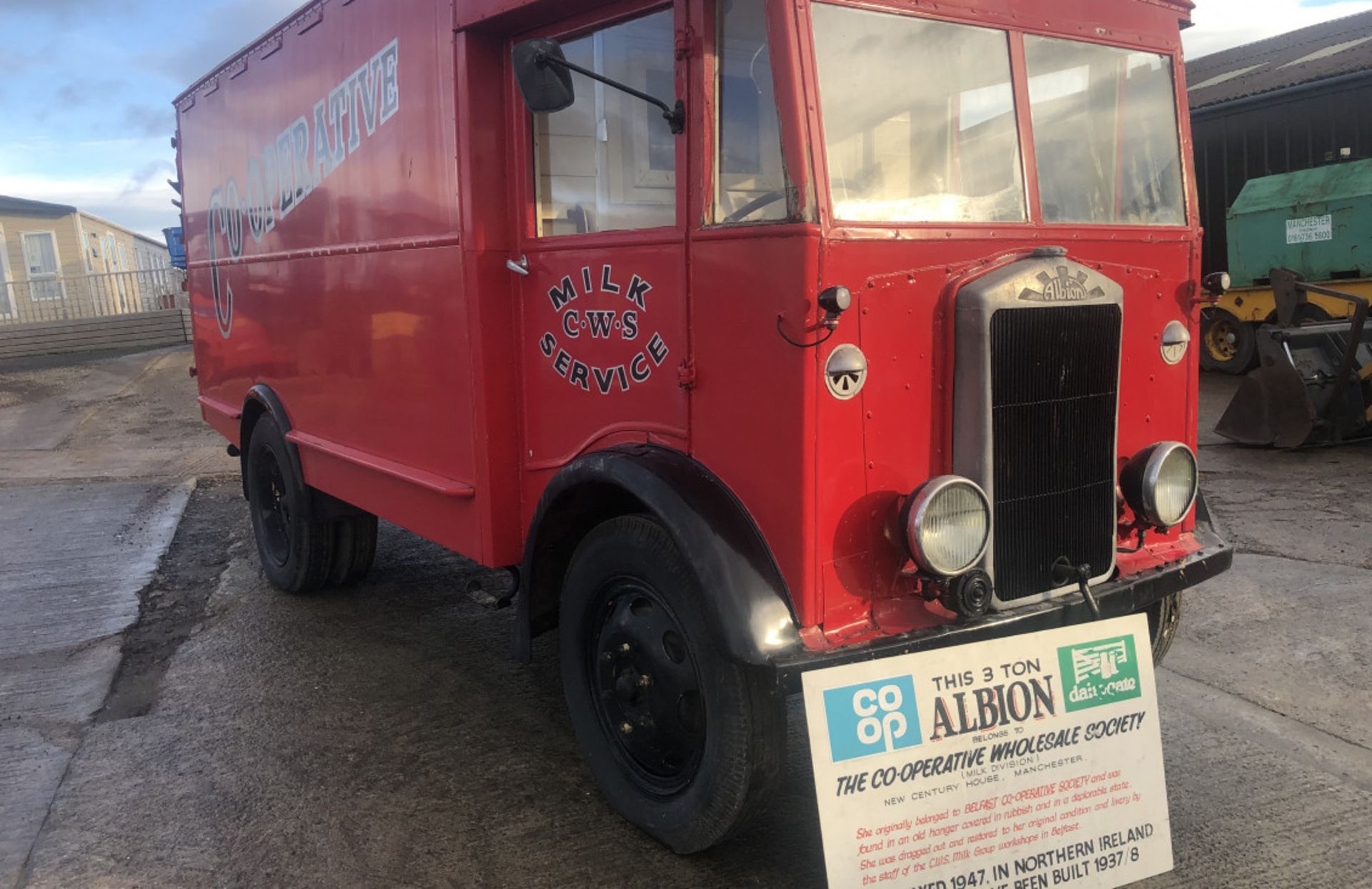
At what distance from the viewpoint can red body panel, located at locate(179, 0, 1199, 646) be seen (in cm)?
266

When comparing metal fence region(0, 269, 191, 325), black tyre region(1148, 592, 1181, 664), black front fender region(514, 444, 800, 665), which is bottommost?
black tyre region(1148, 592, 1181, 664)

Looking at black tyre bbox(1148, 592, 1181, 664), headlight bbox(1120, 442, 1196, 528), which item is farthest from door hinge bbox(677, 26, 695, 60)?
black tyre bbox(1148, 592, 1181, 664)

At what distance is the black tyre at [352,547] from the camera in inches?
221

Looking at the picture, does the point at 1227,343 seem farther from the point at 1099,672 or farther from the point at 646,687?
A: the point at 646,687

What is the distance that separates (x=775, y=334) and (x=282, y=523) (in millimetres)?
4119

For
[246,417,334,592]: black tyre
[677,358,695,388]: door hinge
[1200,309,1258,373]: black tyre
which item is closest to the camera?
[677,358,695,388]: door hinge

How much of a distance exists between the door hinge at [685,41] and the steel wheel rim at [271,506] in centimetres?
380

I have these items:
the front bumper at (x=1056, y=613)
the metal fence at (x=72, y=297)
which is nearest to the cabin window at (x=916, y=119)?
the front bumper at (x=1056, y=613)

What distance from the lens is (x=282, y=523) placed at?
5836 millimetres

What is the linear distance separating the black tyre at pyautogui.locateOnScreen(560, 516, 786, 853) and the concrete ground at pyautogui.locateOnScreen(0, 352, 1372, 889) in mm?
209

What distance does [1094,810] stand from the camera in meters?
2.69

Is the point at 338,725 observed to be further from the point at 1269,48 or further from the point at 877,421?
the point at 1269,48

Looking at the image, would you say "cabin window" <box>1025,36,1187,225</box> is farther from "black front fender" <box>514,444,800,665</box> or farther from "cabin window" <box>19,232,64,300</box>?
"cabin window" <box>19,232,64,300</box>

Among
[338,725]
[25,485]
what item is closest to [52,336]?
[25,485]
